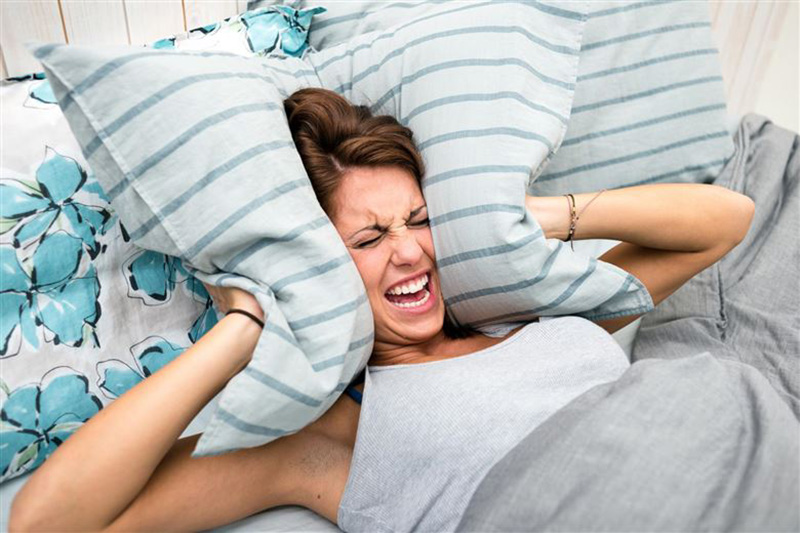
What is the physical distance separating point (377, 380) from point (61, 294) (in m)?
0.48

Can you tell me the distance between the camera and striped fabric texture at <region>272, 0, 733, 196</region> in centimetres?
135

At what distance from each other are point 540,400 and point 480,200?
12.0 inches

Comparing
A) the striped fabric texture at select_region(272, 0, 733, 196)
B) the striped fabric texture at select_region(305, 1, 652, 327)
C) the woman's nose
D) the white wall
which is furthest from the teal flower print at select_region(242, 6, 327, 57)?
the white wall

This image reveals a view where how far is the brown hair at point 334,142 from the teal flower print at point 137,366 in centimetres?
34

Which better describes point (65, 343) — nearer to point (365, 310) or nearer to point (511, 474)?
point (365, 310)

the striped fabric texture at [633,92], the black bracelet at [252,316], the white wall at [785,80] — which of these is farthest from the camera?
the white wall at [785,80]

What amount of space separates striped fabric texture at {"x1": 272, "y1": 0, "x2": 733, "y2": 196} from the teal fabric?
21 cm

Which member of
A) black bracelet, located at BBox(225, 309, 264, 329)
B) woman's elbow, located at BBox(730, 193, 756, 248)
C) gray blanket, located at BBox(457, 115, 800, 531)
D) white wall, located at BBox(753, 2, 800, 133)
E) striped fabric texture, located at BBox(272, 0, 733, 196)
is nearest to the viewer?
gray blanket, located at BBox(457, 115, 800, 531)

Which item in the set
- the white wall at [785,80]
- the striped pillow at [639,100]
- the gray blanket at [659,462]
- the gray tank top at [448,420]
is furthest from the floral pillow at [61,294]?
the white wall at [785,80]

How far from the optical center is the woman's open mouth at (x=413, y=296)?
3.51ft

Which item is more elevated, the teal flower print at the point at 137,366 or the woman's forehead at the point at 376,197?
the woman's forehead at the point at 376,197

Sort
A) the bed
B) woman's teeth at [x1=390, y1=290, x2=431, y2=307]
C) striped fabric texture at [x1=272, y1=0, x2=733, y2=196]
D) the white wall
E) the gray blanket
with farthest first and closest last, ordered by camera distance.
→ the white wall, striped fabric texture at [x1=272, y1=0, x2=733, y2=196], woman's teeth at [x1=390, y1=290, x2=431, y2=307], the bed, the gray blanket

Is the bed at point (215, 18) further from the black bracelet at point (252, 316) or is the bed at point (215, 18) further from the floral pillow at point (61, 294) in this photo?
the black bracelet at point (252, 316)

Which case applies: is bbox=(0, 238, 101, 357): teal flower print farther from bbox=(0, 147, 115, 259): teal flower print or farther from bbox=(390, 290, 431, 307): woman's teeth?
bbox=(390, 290, 431, 307): woman's teeth
